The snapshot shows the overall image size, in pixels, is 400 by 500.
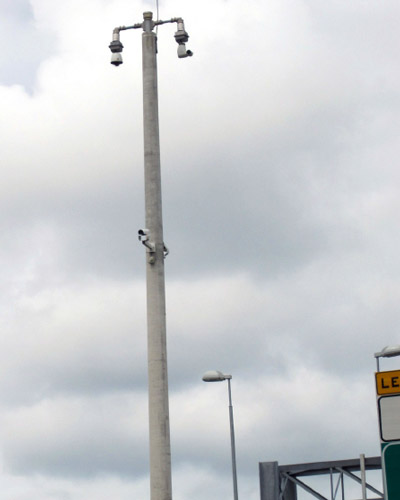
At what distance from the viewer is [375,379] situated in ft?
48.0

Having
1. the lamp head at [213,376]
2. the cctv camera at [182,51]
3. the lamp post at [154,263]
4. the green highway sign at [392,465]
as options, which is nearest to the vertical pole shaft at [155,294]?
the lamp post at [154,263]

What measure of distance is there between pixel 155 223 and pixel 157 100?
2792 millimetres

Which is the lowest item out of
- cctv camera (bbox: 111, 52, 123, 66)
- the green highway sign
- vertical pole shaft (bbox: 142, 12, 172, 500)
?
the green highway sign

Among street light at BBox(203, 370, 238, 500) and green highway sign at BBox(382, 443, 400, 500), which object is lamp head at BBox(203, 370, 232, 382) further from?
green highway sign at BBox(382, 443, 400, 500)

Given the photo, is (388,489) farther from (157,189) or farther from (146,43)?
(146,43)

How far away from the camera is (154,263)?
25234 millimetres

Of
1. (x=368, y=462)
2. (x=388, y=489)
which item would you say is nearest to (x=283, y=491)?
(x=368, y=462)

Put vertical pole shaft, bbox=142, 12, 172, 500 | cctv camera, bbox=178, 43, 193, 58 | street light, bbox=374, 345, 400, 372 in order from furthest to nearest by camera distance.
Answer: street light, bbox=374, 345, 400, 372, cctv camera, bbox=178, 43, 193, 58, vertical pole shaft, bbox=142, 12, 172, 500

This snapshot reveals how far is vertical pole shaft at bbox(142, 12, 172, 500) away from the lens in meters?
24.0

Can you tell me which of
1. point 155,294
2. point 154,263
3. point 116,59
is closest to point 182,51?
point 116,59

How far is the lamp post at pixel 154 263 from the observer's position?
2411 centimetres

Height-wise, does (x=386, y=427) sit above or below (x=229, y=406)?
below

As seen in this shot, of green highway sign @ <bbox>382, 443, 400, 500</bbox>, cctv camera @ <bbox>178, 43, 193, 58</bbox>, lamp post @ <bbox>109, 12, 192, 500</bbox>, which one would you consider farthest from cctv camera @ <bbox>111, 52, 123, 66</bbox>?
green highway sign @ <bbox>382, 443, 400, 500</bbox>

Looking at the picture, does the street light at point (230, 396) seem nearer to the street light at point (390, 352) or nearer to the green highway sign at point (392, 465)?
the street light at point (390, 352)
